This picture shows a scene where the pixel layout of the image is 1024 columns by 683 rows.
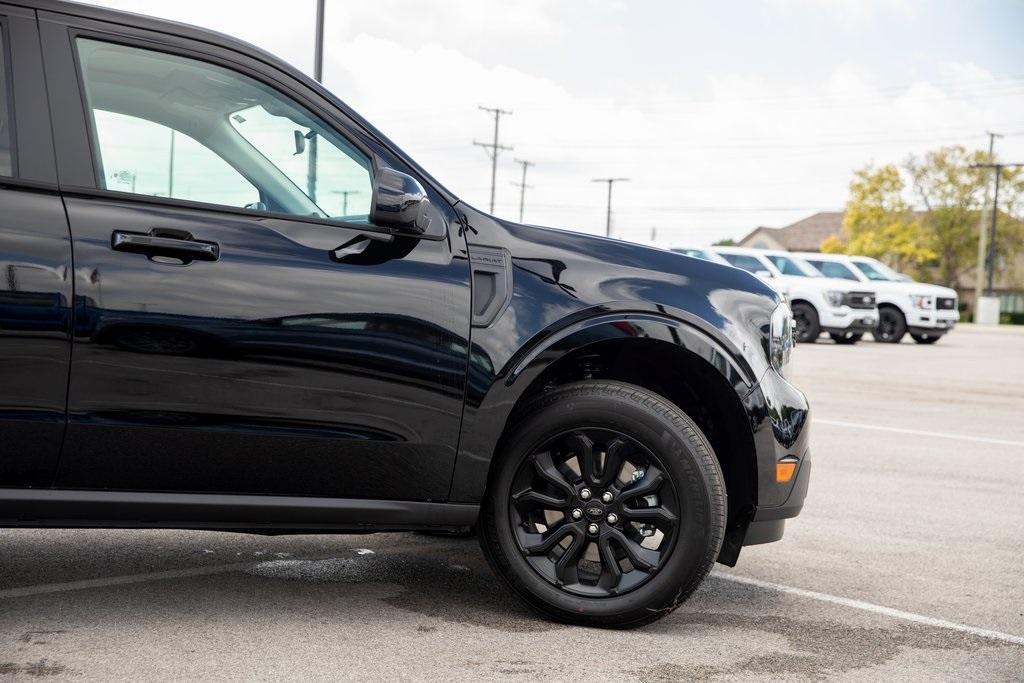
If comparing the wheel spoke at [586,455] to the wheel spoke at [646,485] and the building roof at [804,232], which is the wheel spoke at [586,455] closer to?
the wheel spoke at [646,485]

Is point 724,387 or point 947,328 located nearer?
point 724,387

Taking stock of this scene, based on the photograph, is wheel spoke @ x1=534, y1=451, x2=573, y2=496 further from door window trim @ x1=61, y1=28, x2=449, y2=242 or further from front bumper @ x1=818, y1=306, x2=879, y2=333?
front bumper @ x1=818, y1=306, x2=879, y2=333

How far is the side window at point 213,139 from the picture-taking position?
3.66 m

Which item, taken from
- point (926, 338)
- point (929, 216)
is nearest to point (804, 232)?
point (929, 216)

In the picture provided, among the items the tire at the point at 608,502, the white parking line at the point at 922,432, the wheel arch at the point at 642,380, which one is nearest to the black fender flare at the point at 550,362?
the wheel arch at the point at 642,380

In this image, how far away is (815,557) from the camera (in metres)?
5.22

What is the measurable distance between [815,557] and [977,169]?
66.0 m

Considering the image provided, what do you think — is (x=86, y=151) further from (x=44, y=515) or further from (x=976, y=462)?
(x=976, y=462)

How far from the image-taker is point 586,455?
393cm

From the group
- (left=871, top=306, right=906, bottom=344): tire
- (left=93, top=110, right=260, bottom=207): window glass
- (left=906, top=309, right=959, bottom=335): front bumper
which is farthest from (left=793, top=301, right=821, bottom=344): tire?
(left=93, top=110, right=260, bottom=207): window glass

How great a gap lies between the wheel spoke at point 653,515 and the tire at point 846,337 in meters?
22.3

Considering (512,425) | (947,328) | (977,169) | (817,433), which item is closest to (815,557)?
(512,425)

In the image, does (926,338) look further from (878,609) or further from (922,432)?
(878,609)

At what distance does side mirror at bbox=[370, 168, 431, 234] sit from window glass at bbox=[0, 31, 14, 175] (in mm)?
1066
